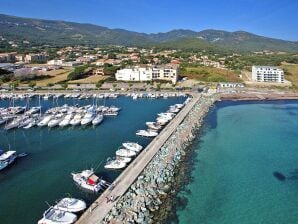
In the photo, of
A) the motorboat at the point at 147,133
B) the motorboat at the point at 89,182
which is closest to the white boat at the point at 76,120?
the motorboat at the point at 147,133

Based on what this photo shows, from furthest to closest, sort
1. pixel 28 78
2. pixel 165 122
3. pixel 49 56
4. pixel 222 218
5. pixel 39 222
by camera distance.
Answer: pixel 49 56
pixel 28 78
pixel 165 122
pixel 222 218
pixel 39 222

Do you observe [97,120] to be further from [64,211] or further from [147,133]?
[64,211]

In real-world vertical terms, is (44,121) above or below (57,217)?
above

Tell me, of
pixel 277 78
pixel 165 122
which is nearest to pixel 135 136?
pixel 165 122

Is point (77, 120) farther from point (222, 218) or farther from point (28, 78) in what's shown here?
point (28, 78)

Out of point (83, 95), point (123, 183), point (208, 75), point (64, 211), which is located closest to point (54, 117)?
point (83, 95)

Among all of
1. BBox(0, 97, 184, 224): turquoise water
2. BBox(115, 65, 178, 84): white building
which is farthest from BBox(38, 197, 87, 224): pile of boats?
BBox(115, 65, 178, 84): white building
